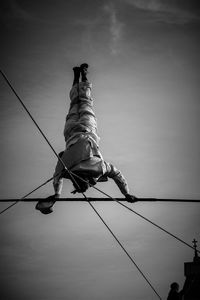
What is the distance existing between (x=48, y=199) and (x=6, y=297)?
7223 cm

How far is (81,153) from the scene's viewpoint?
5285 millimetres

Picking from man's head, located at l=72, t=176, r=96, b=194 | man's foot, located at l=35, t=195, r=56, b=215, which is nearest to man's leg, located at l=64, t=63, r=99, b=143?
man's head, located at l=72, t=176, r=96, b=194

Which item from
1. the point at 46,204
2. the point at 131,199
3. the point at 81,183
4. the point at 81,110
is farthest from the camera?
the point at 81,110

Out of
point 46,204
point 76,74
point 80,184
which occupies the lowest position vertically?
point 46,204

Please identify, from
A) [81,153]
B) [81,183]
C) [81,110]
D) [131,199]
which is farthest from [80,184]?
[81,110]

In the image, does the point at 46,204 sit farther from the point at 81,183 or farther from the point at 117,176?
the point at 117,176

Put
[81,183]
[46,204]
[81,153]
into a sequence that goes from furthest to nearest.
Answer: [81,183] < [81,153] < [46,204]

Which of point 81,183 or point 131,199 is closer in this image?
point 81,183

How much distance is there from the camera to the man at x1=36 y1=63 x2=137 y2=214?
5.28 metres

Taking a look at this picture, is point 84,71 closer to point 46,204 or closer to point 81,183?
point 81,183

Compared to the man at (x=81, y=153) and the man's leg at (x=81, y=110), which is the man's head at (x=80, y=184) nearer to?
the man at (x=81, y=153)

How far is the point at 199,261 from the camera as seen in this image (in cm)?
2197

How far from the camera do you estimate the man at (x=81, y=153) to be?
5281 millimetres

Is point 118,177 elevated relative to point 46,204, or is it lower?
elevated
